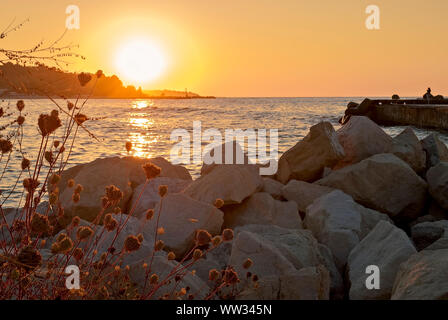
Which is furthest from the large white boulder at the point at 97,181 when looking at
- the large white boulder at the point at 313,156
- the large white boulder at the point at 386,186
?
the large white boulder at the point at 386,186

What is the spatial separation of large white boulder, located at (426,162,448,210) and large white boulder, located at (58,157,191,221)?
5117 millimetres

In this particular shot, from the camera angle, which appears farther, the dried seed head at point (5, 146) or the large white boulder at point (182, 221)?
the large white boulder at point (182, 221)

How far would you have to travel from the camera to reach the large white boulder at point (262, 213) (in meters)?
7.03

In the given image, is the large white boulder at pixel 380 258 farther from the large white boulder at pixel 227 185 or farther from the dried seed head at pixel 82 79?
the dried seed head at pixel 82 79

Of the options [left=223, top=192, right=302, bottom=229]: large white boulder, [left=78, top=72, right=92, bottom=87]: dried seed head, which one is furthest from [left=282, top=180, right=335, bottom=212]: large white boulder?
[left=78, top=72, right=92, bottom=87]: dried seed head

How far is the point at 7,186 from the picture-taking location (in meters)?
10.2

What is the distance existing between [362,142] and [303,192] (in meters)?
2.13

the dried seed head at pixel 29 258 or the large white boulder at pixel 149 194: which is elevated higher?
the dried seed head at pixel 29 258

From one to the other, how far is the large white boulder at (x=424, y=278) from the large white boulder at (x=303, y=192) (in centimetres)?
399

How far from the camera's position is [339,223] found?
21.1ft

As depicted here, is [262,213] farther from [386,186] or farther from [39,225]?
[39,225]

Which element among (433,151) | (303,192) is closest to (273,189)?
(303,192)

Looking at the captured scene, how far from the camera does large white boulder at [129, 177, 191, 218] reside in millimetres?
7711
